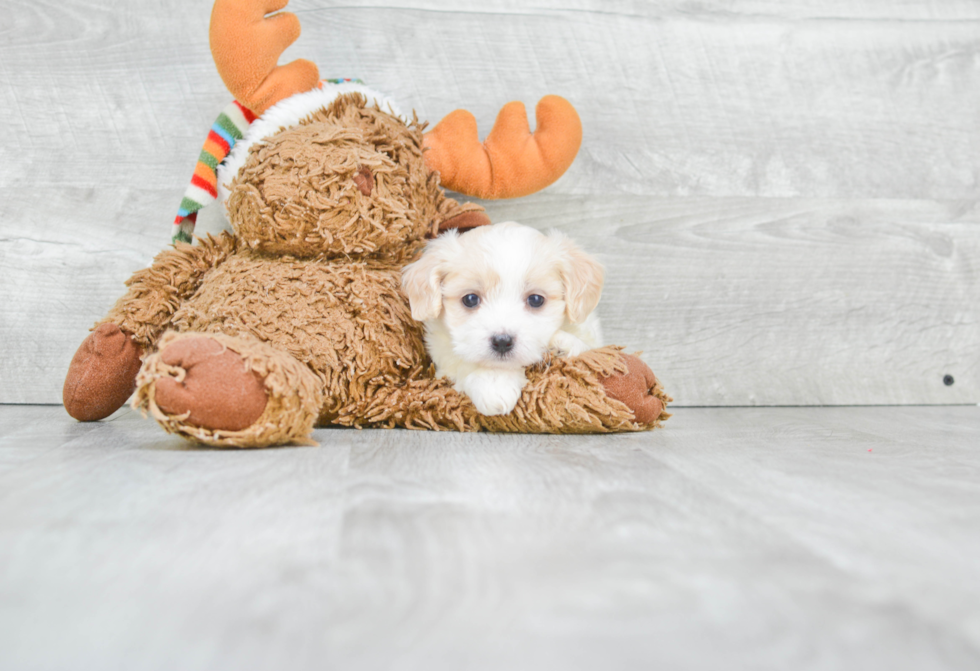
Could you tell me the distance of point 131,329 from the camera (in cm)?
129

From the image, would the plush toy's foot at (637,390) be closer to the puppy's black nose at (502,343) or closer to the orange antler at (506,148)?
the puppy's black nose at (502,343)

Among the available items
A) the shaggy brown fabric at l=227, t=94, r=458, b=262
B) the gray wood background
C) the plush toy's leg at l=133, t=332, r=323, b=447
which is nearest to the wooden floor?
the plush toy's leg at l=133, t=332, r=323, b=447

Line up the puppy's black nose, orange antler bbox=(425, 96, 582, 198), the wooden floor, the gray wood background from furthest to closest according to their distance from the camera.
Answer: the gray wood background < orange antler bbox=(425, 96, 582, 198) < the puppy's black nose < the wooden floor

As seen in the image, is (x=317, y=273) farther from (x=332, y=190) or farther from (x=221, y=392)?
(x=221, y=392)

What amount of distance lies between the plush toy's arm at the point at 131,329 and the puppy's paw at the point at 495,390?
0.60 m

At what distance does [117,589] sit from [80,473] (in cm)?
38

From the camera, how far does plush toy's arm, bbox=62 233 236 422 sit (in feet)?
4.15

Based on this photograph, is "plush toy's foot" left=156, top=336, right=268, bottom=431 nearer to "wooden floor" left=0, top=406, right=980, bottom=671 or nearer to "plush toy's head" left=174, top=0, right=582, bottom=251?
"wooden floor" left=0, top=406, right=980, bottom=671

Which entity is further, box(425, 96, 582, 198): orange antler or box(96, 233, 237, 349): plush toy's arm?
box(425, 96, 582, 198): orange antler

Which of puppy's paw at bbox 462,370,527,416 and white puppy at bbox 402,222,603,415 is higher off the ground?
white puppy at bbox 402,222,603,415

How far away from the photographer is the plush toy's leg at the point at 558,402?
1.18 metres

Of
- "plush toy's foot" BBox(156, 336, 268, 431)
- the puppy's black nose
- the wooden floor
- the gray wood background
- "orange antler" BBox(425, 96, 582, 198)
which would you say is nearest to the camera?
the wooden floor

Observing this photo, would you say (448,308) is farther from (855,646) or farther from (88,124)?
(88,124)

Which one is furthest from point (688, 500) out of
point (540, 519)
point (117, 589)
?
point (117, 589)
